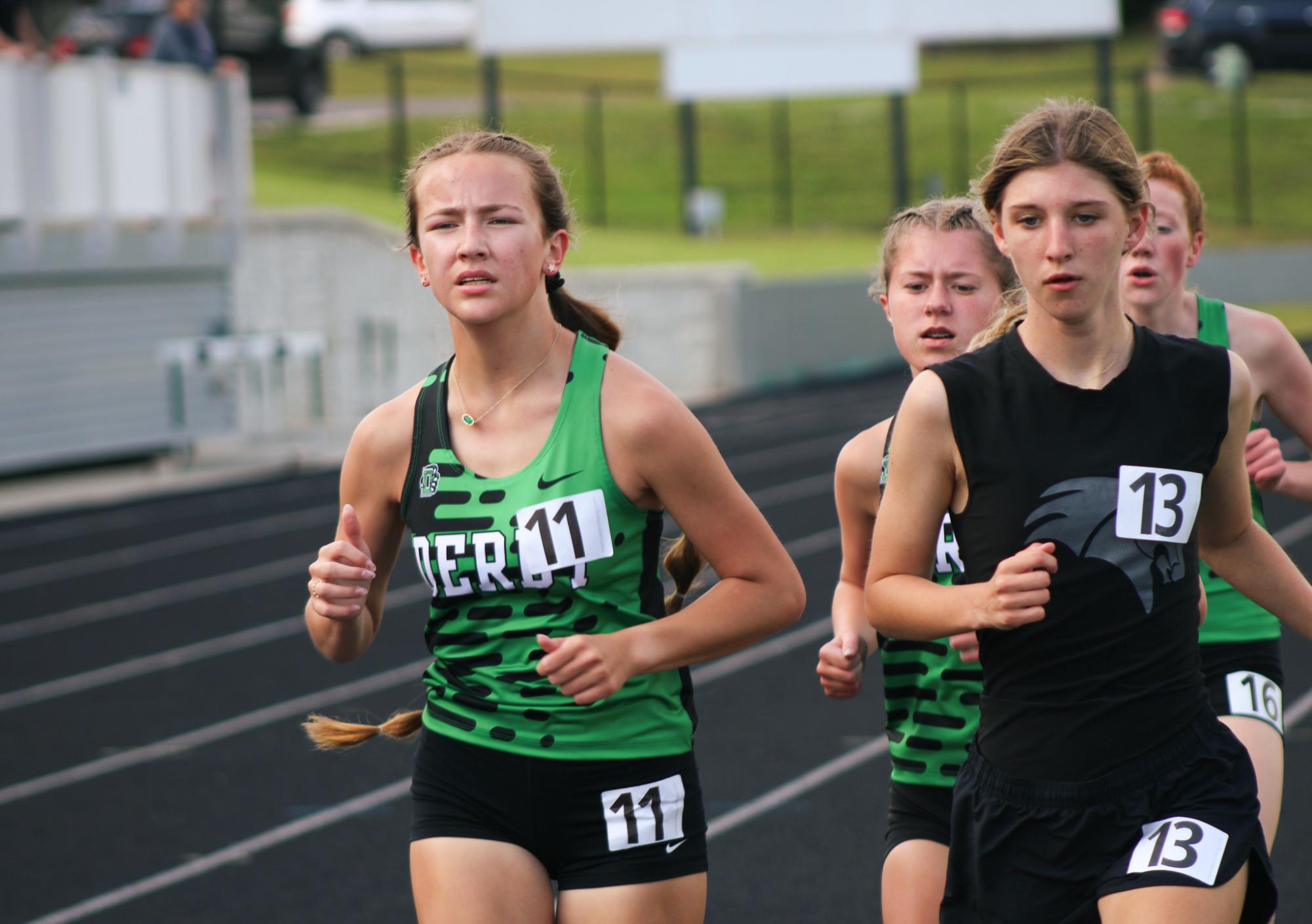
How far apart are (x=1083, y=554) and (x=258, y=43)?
26.7 metres

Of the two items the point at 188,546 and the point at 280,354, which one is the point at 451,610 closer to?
the point at 188,546

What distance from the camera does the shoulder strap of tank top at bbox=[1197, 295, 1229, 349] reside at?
372 cm

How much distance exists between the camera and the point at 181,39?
15.3m

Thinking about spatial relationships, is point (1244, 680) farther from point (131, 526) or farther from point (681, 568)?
point (131, 526)

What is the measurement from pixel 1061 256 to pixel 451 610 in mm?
1086

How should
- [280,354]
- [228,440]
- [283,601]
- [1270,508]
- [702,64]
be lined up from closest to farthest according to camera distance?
[283,601] < [1270,508] < [280,354] < [228,440] < [702,64]

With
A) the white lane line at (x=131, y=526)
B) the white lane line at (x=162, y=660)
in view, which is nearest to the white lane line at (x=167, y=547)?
the white lane line at (x=131, y=526)

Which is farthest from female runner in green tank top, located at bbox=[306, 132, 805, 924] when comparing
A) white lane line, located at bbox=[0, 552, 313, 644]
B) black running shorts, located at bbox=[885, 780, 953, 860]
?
white lane line, located at bbox=[0, 552, 313, 644]

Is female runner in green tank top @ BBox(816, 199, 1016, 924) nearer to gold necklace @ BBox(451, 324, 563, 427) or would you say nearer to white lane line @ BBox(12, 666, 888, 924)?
gold necklace @ BBox(451, 324, 563, 427)

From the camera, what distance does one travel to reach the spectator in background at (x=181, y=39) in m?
15.2

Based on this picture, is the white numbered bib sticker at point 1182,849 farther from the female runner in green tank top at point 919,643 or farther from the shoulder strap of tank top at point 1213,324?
the shoulder strap of tank top at point 1213,324

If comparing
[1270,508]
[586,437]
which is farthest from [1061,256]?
[1270,508]

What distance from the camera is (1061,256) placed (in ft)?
8.05

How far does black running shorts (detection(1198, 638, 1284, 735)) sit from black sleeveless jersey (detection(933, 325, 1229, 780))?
0.99m
